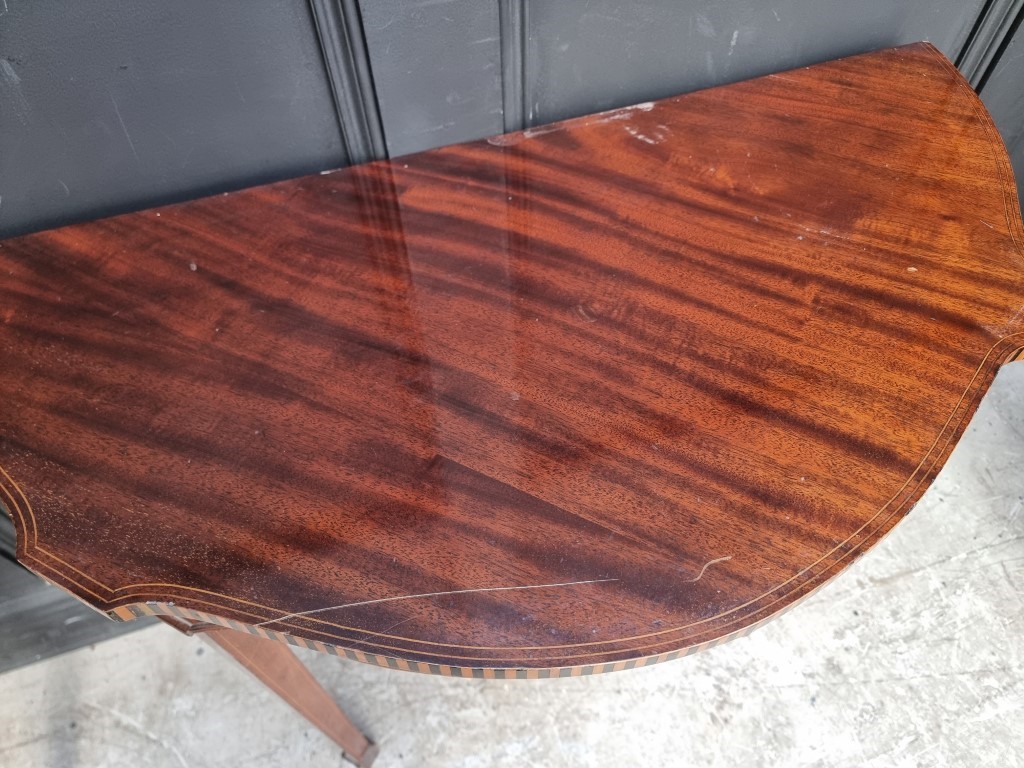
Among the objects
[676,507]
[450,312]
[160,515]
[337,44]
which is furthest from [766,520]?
[337,44]

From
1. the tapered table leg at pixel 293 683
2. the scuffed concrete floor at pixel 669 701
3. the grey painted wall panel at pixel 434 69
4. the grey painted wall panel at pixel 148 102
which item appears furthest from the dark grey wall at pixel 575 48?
the scuffed concrete floor at pixel 669 701

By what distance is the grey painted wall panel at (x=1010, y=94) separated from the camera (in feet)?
4.19

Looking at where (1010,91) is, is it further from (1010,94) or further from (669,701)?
(669,701)

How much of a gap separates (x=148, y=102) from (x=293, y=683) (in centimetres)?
80

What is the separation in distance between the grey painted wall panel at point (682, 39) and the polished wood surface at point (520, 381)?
0.29ft

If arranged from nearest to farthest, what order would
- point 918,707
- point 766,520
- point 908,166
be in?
point 766,520, point 908,166, point 918,707

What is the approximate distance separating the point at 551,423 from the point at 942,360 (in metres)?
0.42

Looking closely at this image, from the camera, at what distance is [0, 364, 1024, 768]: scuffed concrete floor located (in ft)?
3.86

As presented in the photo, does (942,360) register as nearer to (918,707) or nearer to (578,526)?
(578,526)

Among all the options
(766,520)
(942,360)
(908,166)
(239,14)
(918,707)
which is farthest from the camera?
(918,707)

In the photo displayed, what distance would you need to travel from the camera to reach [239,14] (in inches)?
32.9

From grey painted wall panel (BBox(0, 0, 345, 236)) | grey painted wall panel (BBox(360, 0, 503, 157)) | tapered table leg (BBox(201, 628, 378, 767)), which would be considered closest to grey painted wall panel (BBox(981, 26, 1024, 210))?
grey painted wall panel (BBox(360, 0, 503, 157))

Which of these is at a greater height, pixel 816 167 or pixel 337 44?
pixel 337 44

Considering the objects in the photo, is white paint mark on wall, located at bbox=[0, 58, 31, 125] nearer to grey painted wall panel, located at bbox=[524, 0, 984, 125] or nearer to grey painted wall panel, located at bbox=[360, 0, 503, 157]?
grey painted wall panel, located at bbox=[360, 0, 503, 157]
